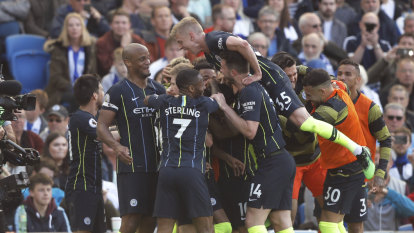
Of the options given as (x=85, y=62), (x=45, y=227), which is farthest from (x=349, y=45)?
(x=45, y=227)

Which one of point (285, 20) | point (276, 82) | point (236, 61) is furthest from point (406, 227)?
point (285, 20)

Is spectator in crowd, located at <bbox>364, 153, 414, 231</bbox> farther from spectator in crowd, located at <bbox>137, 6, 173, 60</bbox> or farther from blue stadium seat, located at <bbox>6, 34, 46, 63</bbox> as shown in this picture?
blue stadium seat, located at <bbox>6, 34, 46, 63</bbox>

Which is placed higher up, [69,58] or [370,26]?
[370,26]

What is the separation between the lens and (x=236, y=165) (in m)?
11.2

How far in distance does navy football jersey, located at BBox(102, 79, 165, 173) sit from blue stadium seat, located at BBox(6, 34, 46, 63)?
771 centimetres

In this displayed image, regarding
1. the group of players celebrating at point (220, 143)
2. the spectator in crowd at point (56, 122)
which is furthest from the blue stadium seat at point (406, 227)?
the spectator in crowd at point (56, 122)

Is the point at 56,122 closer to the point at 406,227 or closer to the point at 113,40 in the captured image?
the point at 113,40

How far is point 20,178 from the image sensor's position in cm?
1059

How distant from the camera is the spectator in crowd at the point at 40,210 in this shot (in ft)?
46.2

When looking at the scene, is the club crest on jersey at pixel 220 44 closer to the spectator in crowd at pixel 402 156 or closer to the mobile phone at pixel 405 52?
the spectator in crowd at pixel 402 156

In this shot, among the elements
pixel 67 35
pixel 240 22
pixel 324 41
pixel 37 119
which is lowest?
pixel 37 119

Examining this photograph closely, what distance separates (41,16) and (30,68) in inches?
57.1

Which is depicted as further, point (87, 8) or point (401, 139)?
point (87, 8)

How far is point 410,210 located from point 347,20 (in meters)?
6.41
